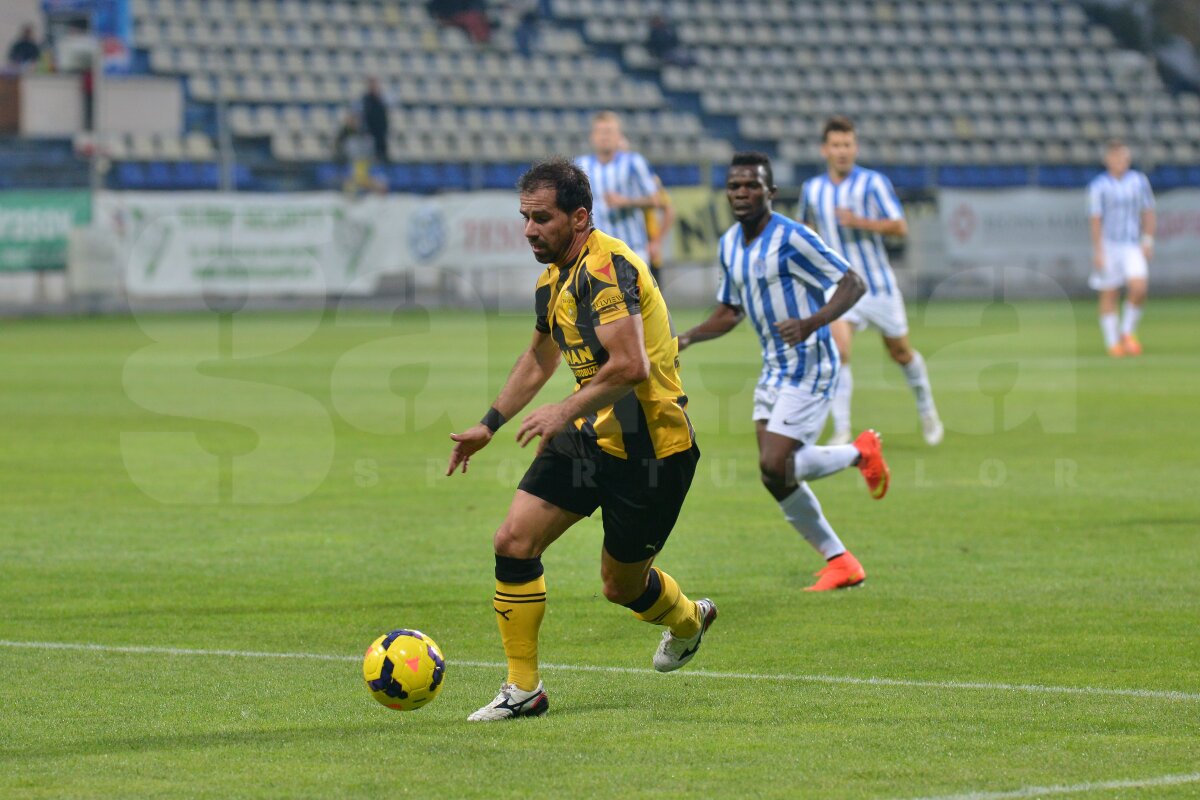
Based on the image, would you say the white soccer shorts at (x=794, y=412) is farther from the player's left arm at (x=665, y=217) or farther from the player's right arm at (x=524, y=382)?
the player's left arm at (x=665, y=217)

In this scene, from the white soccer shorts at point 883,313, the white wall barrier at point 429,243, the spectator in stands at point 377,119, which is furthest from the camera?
the spectator in stands at point 377,119

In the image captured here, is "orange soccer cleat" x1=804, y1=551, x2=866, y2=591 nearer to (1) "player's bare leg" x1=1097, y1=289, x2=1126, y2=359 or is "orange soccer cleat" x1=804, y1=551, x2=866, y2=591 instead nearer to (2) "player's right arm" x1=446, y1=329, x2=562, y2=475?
(2) "player's right arm" x1=446, y1=329, x2=562, y2=475

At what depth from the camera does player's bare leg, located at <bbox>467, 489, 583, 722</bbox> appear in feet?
20.2

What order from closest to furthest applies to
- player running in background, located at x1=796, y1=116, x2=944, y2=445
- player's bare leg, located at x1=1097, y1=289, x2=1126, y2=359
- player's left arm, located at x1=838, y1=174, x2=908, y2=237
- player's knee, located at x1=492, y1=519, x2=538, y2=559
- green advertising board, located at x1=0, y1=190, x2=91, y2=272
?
1. player's knee, located at x1=492, y1=519, x2=538, y2=559
2. player's left arm, located at x1=838, y1=174, x2=908, y2=237
3. player running in background, located at x1=796, y1=116, x2=944, y2=445
4. player's bare leg, located at x1=1097, y1=289, x2=1126, y2=359
5. green advertising board, located at x1=0, y1=190, x2=91, y2=272

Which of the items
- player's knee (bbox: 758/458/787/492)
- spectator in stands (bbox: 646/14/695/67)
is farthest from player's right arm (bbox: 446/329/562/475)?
spectator in stands (bbox: 646/14/695/67)

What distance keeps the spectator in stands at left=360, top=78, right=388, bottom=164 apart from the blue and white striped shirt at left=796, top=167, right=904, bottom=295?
19.7 meters

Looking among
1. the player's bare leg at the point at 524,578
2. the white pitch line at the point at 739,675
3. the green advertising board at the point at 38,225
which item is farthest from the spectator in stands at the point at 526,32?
the player's bare leg at the point at 524,578

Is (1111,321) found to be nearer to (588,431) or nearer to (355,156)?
(355,156)

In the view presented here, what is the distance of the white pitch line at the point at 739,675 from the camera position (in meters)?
6.40

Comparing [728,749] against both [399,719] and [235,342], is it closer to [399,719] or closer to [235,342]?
[399,719]

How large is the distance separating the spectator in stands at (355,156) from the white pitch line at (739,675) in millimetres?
25550

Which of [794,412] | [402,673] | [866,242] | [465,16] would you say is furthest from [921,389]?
[465,16]

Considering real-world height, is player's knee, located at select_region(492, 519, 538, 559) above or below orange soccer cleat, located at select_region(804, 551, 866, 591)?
above

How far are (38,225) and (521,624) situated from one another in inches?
950
